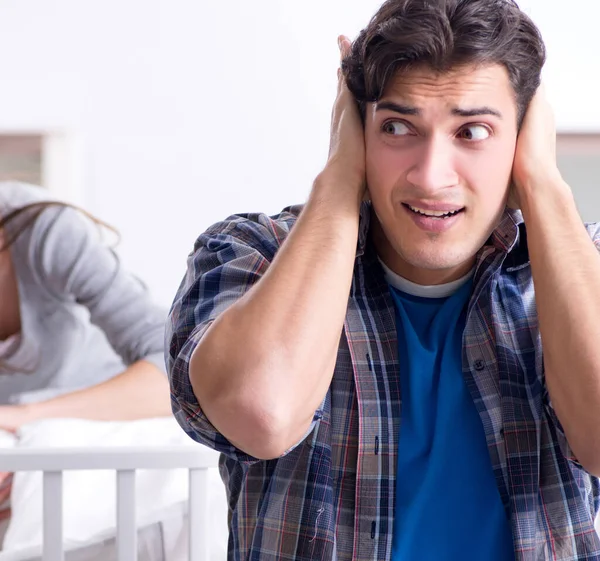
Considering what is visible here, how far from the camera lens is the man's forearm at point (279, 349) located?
0.78 metres

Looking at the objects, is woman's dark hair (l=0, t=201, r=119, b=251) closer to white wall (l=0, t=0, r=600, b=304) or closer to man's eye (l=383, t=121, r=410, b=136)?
white wall (l=0, t=0, r=600, b=304)

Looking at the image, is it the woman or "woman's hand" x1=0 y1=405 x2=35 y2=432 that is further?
the woman

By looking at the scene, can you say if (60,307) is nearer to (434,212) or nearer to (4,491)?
(4,491)

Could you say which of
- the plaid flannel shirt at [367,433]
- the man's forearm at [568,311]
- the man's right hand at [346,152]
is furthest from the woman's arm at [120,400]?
the man's forearm at [568,311]

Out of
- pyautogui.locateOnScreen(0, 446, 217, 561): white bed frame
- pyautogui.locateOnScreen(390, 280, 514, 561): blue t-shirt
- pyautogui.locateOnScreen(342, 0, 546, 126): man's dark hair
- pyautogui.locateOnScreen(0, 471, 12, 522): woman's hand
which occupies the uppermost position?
pyautogui.locateOnScreen(342, 0, 546, 126): man's dark hair

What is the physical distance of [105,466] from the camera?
1.15 metres

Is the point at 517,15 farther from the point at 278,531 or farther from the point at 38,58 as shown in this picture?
the point at 38,58

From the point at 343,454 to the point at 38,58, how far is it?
1.85m

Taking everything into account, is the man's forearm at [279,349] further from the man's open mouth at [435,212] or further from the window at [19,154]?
the window at [19,154]

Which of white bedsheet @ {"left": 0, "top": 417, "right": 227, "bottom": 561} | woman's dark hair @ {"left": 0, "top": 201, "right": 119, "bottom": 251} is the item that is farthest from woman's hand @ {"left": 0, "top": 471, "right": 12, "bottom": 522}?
woman's dark hair @ {"left": 0, "top": 201, "right": 119, "bottom": 251}

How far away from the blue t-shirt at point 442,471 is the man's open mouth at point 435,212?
135 millimetres

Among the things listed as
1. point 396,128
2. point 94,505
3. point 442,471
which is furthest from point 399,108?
point 94,505

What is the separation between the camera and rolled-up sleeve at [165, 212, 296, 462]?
84 centimetres

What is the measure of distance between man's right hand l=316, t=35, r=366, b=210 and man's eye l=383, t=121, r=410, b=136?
0.04 m
